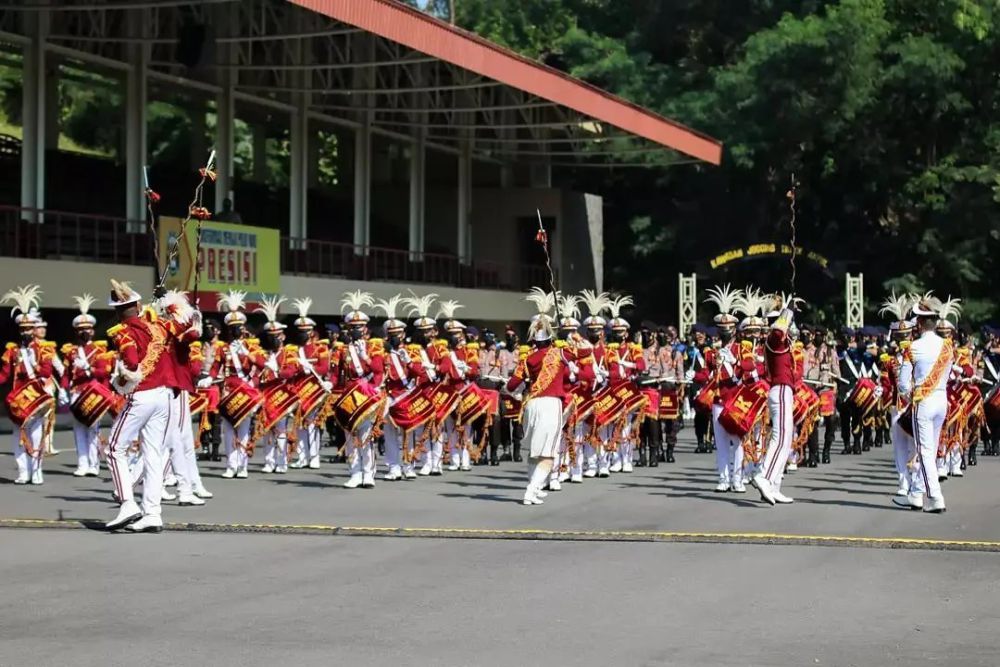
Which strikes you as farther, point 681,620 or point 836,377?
point 836,377

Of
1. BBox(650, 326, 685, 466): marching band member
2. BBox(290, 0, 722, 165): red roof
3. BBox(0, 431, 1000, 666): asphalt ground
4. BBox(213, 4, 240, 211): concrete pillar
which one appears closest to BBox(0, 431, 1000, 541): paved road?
BBox(0, 431, 1000, 666): asphalt ground

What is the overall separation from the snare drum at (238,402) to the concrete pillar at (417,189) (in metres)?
23.7

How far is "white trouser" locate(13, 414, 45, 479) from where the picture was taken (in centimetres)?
1839

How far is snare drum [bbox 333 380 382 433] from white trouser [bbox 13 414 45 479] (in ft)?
10.6

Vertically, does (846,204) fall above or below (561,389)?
above

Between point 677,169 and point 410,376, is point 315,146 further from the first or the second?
point 410,376

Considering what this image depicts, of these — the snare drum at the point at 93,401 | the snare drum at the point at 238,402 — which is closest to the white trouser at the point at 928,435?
the snare drum at the point at 238,402

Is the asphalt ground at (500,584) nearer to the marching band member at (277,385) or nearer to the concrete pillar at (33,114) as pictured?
the marching band member at (277,385)

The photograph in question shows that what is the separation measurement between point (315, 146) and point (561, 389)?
2558cm

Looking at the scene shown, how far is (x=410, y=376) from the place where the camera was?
19.3 m

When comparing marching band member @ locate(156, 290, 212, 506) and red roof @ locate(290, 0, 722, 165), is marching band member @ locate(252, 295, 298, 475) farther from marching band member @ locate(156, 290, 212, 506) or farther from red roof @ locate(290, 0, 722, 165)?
red roof @ locate(290, 0, 722, 165)

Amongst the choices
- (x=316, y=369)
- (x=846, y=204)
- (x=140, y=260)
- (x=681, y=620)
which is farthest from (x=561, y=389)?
(x=846, y=204)

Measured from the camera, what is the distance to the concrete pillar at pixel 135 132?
32.0m

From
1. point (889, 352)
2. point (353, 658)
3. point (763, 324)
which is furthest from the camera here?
point (889, 352)
